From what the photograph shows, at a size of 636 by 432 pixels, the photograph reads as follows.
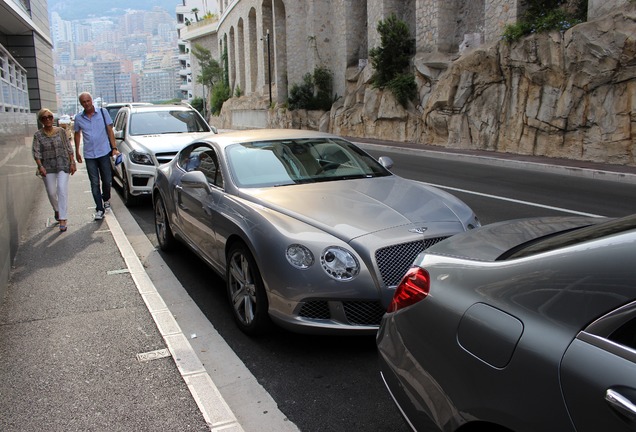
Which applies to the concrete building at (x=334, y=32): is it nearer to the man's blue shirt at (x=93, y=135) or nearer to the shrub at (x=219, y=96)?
the shrub at (x=219, y=96)

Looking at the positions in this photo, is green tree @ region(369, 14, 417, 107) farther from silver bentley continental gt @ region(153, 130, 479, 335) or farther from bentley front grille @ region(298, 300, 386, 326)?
bentley front grille @ region(298, 300, 386, 326)

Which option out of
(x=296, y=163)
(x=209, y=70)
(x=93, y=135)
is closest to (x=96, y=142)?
(x=93, y=135)

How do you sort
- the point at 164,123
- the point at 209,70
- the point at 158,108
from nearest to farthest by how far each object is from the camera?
the point at 164,123, the point at 158,108, the point at 209,70

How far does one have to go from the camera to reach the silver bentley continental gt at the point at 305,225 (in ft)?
12.8

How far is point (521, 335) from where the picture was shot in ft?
6.15

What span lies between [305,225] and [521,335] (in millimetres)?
2479

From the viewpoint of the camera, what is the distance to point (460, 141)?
71.9ft

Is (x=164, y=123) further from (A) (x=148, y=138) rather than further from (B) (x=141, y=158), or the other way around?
(B) (x=141, y=158)

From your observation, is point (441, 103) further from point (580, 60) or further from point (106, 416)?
point (106, 416)

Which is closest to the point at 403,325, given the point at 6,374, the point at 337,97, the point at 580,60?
the point at 6,374

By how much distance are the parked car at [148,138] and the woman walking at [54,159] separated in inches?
54.8

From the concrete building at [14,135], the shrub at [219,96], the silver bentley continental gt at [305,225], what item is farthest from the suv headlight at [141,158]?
the shrub at [219,96]

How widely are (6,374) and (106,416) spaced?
3.51ft

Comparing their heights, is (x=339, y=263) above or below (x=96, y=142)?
below
